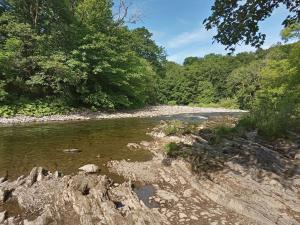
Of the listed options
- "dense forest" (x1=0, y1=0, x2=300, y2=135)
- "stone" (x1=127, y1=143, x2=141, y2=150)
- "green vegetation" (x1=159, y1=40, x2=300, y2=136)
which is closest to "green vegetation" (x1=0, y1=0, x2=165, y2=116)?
"dense forest" (x1=0, y1=0, x2=300, y2=135)

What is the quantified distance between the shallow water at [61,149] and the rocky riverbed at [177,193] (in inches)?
42.4

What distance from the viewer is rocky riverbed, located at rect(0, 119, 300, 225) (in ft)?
18.3

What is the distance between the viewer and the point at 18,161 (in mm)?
9656

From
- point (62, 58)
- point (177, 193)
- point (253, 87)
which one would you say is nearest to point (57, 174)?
point (177, 193)

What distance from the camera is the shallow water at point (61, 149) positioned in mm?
9266

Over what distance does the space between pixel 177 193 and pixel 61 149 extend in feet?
20.6

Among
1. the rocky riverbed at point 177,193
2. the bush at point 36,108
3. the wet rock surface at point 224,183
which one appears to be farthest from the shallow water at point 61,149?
the bush at point 36,108

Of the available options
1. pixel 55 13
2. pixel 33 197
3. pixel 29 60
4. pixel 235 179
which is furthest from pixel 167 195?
pixel 55 13

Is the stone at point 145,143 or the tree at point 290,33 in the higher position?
the tree at point 290,33

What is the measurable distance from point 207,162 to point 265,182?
5.77 ft

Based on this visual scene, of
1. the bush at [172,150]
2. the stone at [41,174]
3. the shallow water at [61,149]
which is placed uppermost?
the bush at [172,150]

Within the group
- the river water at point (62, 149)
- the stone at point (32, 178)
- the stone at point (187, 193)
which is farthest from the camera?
the river water at point (62, 149)

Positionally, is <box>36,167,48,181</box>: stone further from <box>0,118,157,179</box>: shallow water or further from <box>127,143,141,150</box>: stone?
<box>127,143,141,150</box>: stone

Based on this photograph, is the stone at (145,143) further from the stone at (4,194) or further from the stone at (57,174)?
the stone at (4,194)
